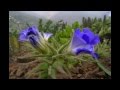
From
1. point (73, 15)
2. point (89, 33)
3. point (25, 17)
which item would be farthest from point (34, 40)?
point (89, 33)

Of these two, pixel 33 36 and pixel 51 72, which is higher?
pixel 33 36

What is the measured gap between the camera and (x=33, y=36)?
208 cm

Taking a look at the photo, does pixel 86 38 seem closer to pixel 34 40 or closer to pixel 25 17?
pixel 34 40

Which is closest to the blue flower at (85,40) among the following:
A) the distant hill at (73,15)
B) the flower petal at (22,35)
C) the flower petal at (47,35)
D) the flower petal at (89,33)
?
the flower petal at (89,33)

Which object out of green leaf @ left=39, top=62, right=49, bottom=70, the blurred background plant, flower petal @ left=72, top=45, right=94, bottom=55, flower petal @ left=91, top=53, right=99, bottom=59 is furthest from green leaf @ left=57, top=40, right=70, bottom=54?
flower petal @ left=91, top=53, right=99, bottom=59

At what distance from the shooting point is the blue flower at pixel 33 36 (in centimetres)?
207

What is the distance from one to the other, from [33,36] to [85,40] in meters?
0.60

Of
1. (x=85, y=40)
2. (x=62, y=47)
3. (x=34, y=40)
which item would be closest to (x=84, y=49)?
(x=85, y=40)

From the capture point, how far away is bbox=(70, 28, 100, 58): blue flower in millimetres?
2066

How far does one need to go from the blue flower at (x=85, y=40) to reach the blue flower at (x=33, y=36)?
0.30m

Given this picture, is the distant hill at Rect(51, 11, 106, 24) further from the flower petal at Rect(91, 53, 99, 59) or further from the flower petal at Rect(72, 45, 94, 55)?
the flower petal at Rect(91, 53, 99, 59)

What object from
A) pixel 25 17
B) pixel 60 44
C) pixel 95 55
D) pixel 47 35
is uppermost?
pixel 25 17
